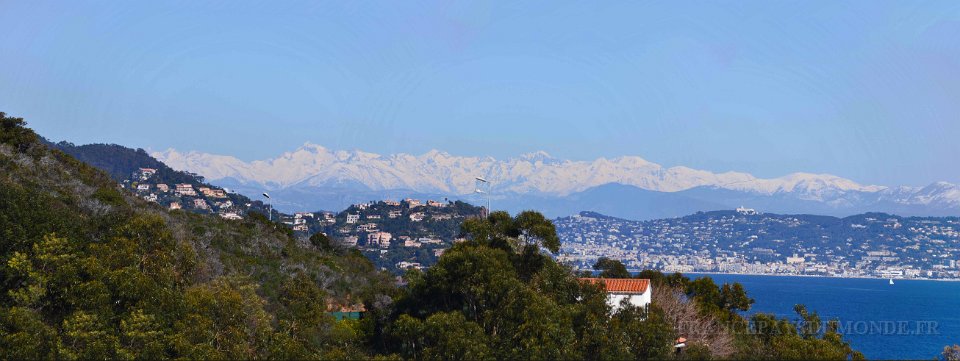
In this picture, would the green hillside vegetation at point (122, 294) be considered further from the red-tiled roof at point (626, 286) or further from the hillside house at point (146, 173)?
the hillside house at point (146, 173)

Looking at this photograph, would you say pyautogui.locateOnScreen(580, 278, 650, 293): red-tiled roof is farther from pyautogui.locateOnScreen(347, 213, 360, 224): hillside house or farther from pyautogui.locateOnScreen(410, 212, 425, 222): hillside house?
pyautogui.locateOnScreen(347, 213, 360, 224): hillside house

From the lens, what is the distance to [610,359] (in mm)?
20250


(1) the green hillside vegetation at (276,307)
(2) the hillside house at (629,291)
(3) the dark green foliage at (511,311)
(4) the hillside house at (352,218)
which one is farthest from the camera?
(4) the hillside house at (352,218)

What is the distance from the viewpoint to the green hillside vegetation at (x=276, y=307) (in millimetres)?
19562

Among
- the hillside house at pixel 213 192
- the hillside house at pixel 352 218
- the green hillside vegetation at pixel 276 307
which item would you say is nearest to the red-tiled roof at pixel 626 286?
the green hillside vegetation at pixel 276 307

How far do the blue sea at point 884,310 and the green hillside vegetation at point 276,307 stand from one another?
2211 centimetres

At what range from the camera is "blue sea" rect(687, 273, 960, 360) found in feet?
246

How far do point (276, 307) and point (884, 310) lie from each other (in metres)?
94.8

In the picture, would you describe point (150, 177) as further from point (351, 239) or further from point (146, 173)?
point (351, 239)

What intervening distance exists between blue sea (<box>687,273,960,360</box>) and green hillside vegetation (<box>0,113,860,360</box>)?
22113 mm

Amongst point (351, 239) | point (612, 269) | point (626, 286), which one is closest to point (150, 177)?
point (351, 239)

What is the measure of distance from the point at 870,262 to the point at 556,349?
192 metres

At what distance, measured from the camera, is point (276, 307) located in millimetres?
26562

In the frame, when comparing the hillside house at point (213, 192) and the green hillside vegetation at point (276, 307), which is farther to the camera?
the hillside house at point (213, 192)
